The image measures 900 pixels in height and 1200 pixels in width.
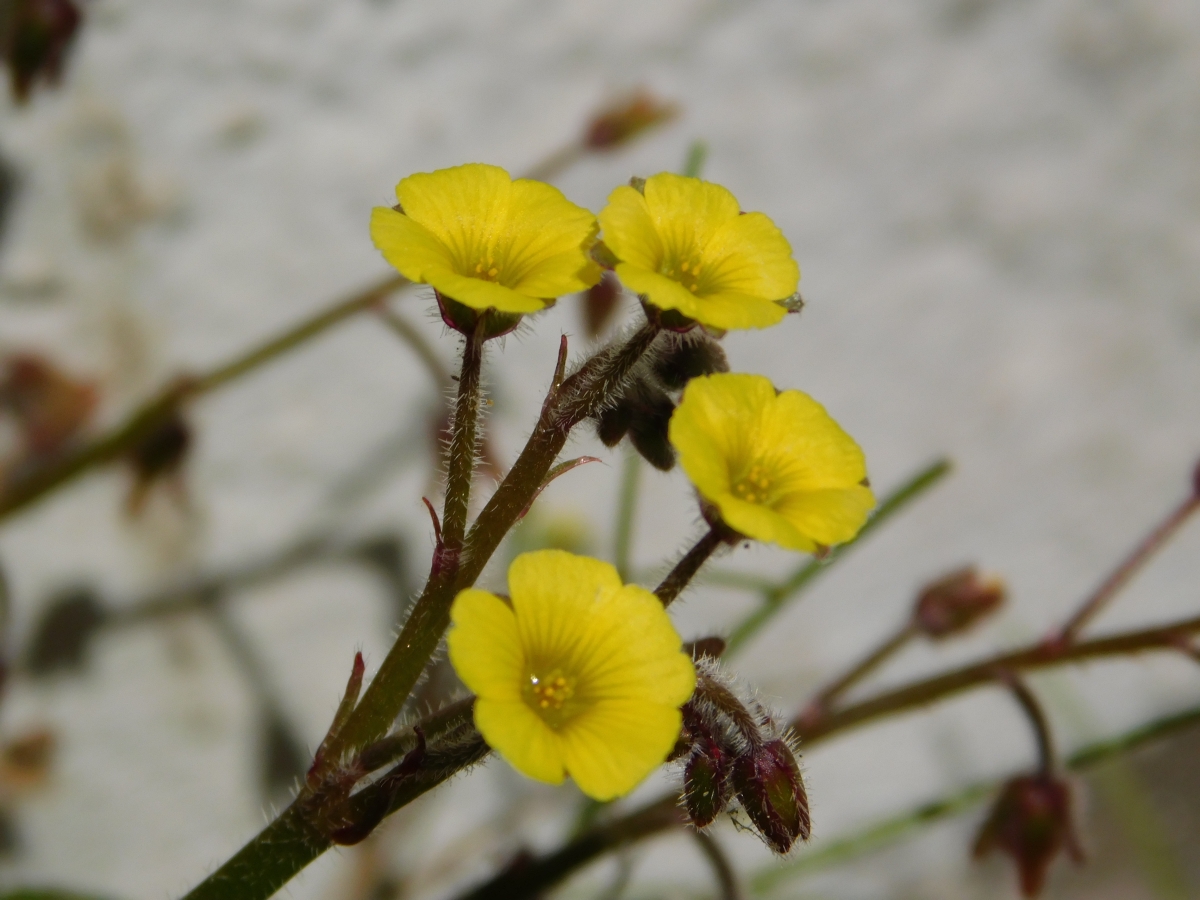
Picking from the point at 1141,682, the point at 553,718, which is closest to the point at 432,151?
the point at 553,718

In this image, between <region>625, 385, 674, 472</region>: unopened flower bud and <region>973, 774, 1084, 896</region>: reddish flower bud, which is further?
<region>973, 774, 1084, 896</region>: reddish flower bud

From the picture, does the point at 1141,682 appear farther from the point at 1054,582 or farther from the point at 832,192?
the point at 832,192

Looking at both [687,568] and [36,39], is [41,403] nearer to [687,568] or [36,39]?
[36,39]

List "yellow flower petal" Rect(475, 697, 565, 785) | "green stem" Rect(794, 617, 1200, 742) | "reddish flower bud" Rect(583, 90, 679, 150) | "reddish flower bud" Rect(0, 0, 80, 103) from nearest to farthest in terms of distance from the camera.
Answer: "yellow flower petal" Rect(475, 697, 565, 785) < "green stem" Rect(794, 617, 1200, 742) < "reddish flower bud" Rect(0, 0, 80, 103) < "reddish flower bud" Rect(583, 90, 679, 150)

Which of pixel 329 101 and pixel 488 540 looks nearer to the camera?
pixel 488 540

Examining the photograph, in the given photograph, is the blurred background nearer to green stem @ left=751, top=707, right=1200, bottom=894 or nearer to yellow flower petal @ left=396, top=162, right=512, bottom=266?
green stem @ left=751, top=707, right=1200, bottom=894

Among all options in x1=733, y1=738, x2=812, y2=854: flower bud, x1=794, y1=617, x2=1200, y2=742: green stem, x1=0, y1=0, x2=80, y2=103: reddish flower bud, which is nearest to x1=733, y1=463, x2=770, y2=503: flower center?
x1=733, y1=738, x2=812, y2=854: flower bud

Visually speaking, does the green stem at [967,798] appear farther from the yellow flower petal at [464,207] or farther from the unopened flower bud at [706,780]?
the yellow flower petal at [464,207]
